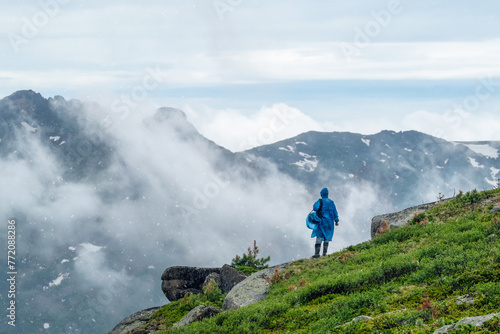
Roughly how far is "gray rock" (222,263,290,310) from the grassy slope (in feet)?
1.94

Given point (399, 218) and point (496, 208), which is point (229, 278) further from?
point (496, 208)

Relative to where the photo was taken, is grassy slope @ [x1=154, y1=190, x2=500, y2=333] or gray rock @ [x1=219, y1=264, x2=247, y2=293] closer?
grassy slope @ [x1=154, y1=190, x2=500, y2=333]

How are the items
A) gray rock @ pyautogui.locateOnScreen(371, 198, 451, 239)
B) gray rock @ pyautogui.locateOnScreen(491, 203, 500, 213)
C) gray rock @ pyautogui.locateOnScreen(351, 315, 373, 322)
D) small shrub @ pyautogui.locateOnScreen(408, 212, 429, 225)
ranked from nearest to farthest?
gray rock @ pyautogui.locateOnScreen(351, 315, 373, 322) → gray rock @ pyautogui.locateOnScreen(491, 203, 500, 213) → small shrub @ pyautogui.locateOnScreen(408, 212, 429, 225) → gray rock @ pyautogui.locateOnScreen(371, 198, 451, 239)

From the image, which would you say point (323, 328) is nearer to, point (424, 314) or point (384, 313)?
point (384, 313)

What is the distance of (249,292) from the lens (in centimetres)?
1839

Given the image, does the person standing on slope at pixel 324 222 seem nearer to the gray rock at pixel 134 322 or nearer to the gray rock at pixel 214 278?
the gray rock at pixel 214 278

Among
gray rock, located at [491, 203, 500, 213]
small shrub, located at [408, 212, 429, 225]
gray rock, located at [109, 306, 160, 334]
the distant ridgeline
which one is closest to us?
the distant ridgeline

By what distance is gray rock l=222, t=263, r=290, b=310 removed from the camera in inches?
695

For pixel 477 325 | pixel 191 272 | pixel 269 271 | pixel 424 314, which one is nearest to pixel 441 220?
pixel 269 271

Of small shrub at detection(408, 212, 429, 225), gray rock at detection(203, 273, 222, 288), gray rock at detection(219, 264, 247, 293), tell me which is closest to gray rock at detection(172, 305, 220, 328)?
gray rock at detection(219, 264, 247, 293)

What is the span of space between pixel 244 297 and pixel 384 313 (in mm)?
7938

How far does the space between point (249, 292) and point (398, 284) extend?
6749 mm

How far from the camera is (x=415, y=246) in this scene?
56.5ft

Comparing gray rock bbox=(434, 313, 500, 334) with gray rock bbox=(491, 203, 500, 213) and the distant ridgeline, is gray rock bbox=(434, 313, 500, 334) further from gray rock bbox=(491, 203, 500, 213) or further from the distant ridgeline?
gray rock bbox=(491, 203, 500, 213)
